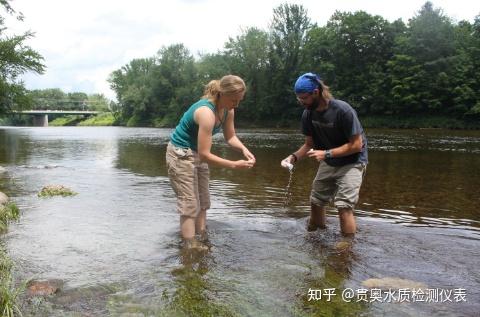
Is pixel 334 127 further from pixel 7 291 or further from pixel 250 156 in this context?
pixel 7 291

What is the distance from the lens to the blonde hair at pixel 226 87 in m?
4.95

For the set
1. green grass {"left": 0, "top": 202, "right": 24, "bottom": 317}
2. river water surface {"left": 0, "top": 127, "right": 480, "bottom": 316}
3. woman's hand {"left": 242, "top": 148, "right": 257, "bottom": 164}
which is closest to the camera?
green grass {"left": 0, "top": 202, "right": 24, "bottom": 317}

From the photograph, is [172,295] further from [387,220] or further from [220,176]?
[220,176]

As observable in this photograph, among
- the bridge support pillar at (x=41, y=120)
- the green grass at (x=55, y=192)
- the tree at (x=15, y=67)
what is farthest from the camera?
the bridge support pillar at (x=41, y=120)

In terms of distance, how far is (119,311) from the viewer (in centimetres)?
361

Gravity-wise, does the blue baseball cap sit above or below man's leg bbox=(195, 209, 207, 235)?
above

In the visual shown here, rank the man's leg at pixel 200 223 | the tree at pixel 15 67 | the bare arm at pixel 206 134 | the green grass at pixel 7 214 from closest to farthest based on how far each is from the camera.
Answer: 1. the bare arm at pixel 206 134
2. the man's leg at pixel 200 223
3. the green grass at pixel 7 214
4. the tree at pixel 15 67

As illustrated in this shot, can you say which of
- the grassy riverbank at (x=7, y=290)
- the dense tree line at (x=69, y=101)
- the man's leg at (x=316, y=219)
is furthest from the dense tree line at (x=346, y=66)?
the dense tree line at (x=69, y=101)

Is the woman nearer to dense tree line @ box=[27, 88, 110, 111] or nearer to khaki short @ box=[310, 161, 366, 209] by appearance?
khaki short @ box=[310, 161, 366, 209]

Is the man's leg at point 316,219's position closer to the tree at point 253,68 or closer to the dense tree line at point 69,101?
the tree at point 253,68

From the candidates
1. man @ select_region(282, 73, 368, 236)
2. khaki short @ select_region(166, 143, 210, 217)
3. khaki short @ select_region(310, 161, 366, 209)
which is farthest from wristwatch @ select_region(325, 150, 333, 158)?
khaki short @ select_region(166, 143, 210, 217)

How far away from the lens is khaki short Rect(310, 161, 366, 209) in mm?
5447

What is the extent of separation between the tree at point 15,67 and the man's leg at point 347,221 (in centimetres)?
2941

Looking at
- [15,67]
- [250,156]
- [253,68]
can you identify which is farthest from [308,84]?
[253,68]
